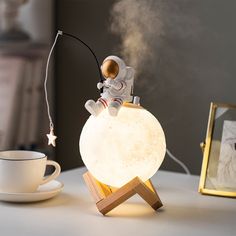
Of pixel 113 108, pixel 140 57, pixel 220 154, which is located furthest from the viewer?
pixel 140 57

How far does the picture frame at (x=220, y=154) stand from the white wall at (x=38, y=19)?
2.25 ft

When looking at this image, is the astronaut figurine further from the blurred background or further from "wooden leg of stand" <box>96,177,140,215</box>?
the blurred background

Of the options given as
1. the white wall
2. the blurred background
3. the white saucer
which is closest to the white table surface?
the white saucer

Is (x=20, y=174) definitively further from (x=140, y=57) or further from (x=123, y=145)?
(x=140, y=57)

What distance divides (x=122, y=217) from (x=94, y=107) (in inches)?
8.5

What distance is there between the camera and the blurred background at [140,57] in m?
1.45

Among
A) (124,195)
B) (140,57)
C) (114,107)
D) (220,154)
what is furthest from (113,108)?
(140,57)

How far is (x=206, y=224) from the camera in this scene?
896 mm

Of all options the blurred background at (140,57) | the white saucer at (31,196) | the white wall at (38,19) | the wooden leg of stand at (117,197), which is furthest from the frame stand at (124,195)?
the white wall at (38,19)

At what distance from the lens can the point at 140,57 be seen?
1538 millimetres

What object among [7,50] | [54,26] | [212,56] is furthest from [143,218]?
[54,26]

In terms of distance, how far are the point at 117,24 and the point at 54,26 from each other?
250mm

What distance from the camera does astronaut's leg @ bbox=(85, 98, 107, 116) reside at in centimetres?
93

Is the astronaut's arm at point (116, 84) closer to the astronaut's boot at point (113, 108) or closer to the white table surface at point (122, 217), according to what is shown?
the astronaut's boot at point (113, 108)
